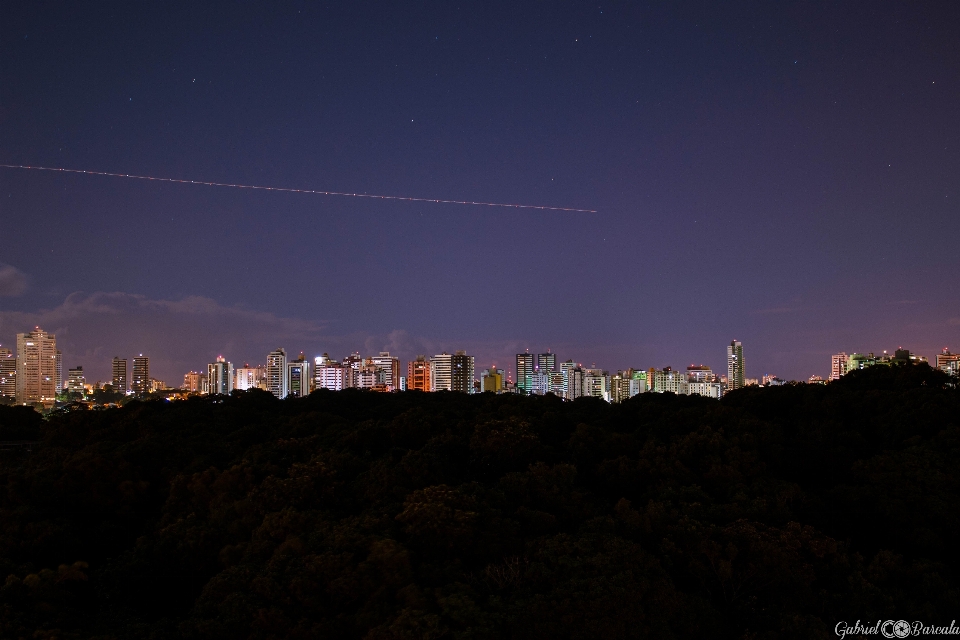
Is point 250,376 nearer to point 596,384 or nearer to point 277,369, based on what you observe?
point 277,369

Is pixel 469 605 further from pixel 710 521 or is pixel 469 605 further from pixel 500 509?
pixel 710 521

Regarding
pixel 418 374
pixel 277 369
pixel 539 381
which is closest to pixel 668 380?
Result: pixel 539 381

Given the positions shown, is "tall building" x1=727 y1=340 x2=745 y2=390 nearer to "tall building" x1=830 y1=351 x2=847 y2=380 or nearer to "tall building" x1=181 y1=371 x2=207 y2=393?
"tall building" x1=830 y1=351 x2=847 y2=380

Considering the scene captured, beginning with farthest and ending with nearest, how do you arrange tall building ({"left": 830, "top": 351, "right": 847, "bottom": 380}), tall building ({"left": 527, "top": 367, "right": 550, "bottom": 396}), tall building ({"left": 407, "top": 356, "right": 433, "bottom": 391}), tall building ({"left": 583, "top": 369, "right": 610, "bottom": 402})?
tall building ({"left": 527, "top": 367, "right": 550, "bottom": 396})
tall building ({"left": 583, "top": 369, "right": 610, "bottom": 402})
tall building ({"left": 407, "top": 356, "right": 433, "bottom": 391})
tall building ({"left": 830, "top": 351, "right": 847, "bottom": 380})

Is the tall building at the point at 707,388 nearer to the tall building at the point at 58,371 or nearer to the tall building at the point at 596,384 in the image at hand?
the tall building at the point at 596,384

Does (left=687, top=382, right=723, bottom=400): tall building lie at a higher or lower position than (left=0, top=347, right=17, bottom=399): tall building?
lower

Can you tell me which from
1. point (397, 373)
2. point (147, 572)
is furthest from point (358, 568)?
point (397, 373)

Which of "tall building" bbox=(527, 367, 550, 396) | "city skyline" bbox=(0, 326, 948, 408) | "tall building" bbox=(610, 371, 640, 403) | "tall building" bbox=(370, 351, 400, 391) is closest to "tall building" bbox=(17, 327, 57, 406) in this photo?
"city skyline" bbox=(0, 326, 948, 408)
